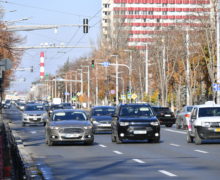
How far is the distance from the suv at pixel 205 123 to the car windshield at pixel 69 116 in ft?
14.4

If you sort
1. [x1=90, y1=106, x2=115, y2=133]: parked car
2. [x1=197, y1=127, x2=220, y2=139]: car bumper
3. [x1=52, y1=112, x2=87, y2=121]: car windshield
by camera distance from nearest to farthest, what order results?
1. [x1=197, y1=127, x2=220, y2=139]: car bumper
2. [x1=52, y1=112, x2=87, y2=121]: car windshield
3. [x1=90, y1=106, x2=115, y2=133]: parked car

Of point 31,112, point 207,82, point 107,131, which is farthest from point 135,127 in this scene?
point 207,82

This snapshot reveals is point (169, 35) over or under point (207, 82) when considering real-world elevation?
over

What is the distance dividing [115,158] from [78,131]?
24.9 ft

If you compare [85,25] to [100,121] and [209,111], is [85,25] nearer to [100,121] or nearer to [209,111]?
[100,121]

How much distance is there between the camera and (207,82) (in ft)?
279

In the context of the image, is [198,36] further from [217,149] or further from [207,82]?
[217,149]

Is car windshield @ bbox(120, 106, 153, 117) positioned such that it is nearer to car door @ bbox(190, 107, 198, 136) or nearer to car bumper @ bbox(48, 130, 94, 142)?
car door @ bbox(190, 107, 198, 136)

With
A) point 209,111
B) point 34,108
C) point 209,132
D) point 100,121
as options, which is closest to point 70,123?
point 209,132

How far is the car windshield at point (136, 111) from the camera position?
33.5 meters

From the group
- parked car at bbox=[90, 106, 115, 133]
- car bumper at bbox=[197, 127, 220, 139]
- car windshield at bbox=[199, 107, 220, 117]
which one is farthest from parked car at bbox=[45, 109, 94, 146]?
parked car at bbox=[90, 106, 115, 133]

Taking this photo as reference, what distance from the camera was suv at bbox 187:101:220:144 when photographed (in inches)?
1228

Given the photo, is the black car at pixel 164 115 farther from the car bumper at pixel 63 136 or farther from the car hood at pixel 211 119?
the car bumper at pixel 63 136

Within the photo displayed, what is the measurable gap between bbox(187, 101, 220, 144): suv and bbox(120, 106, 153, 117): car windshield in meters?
2.16
